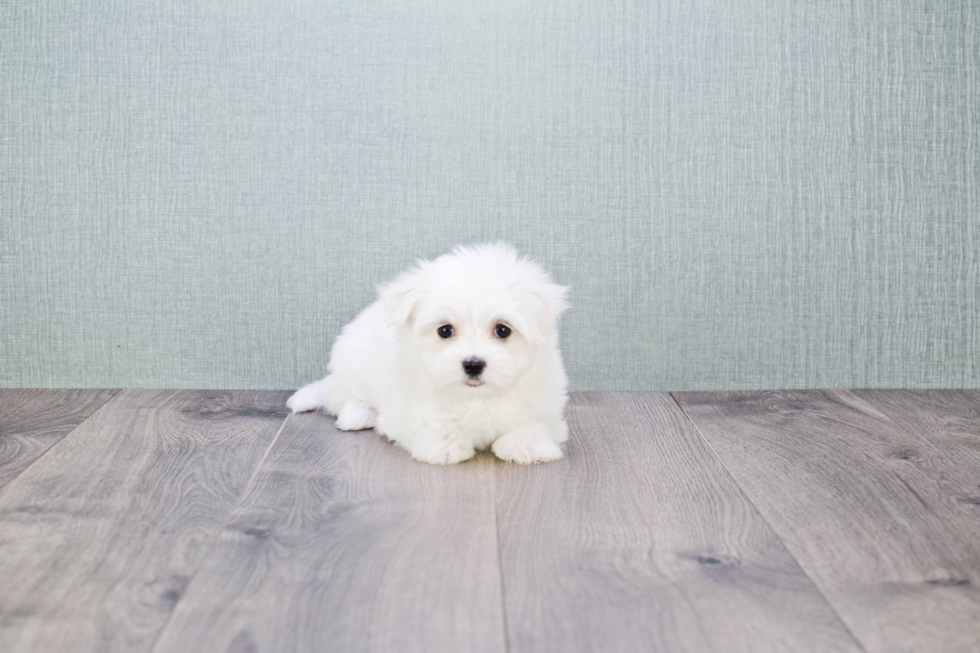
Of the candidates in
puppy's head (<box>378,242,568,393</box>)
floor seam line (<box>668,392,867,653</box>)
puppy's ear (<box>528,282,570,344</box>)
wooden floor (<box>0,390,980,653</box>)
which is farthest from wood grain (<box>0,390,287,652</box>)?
floor seam line (<box>668,392,867,653</box>)

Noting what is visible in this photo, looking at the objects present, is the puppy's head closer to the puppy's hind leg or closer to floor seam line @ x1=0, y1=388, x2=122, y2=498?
the puppy's hind leg

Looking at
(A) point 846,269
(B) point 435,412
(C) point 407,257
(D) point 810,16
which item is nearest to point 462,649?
(B) point 435,412

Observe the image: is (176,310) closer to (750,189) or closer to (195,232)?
(195,232)

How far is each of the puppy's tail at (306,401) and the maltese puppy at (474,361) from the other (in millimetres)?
316

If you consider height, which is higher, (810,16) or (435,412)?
(810,16)

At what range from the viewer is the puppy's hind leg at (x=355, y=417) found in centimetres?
208

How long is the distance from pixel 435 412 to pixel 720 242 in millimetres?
1107

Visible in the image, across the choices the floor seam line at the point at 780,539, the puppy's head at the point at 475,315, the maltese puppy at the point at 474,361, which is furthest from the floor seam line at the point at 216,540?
the floor seam line at the point at 780,539

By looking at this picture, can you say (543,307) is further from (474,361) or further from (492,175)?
(492,175)

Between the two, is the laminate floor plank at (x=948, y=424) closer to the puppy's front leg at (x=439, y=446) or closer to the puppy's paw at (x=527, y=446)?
the puppy's paw at (x=527, y=446)

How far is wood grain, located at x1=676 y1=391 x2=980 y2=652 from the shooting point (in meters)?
1.15

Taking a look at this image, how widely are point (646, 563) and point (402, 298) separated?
82 centimetres

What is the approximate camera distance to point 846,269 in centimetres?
251

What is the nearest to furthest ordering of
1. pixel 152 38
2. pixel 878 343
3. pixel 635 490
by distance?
1. pixel 635 490
2. pixel 152 38
3. pixel 878 343
